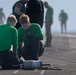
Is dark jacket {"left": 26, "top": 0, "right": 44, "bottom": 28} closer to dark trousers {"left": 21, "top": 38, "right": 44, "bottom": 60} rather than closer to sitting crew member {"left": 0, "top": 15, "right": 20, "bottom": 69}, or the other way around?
dark trousers {"left": 21, "top": 38, "right": 44, "bottom": 60}

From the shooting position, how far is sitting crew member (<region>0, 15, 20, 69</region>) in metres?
11.8

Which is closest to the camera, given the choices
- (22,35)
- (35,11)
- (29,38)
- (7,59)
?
(7,59)

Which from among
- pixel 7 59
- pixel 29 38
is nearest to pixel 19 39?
pixel 29 38

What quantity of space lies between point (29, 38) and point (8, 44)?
706 millimetres

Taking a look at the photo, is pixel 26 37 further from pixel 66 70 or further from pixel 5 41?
pixel 66 70

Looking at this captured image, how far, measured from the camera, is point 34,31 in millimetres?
12391

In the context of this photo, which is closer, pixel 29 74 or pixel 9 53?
pixel 29 74

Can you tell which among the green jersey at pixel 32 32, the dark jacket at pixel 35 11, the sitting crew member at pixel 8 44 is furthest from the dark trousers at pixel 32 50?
the dark jacket at pixel 35 11

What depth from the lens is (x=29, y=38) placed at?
12320 mm

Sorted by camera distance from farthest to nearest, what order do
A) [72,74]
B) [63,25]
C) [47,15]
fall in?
[63,25], [47,15], [72,74]

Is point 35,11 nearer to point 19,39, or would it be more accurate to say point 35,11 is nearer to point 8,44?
point 19,39

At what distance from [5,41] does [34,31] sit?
2.93 feet

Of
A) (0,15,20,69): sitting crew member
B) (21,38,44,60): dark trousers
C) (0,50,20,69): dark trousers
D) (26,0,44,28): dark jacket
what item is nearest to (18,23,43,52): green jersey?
(21,38,44,60): dark trousers

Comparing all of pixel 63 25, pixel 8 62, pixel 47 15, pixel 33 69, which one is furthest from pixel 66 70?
pixel 63 25
